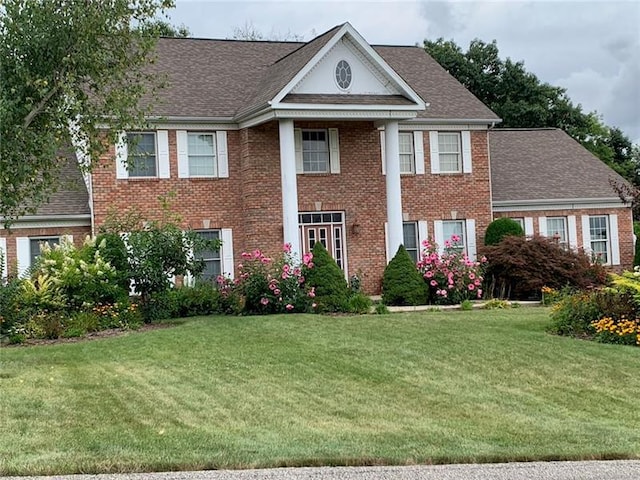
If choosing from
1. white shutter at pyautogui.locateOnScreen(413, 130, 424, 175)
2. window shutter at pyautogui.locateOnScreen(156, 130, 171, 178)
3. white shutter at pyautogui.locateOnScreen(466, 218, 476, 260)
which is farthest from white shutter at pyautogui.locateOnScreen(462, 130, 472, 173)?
window shutter at pyautogui.locateOnScreen(156, 130, 171, 178)

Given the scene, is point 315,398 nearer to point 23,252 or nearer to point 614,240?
point 23,252

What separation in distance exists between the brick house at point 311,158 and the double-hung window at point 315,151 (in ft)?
0.10

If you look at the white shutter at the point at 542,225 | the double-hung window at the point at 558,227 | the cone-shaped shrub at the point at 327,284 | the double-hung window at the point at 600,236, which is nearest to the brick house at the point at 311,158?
the cone-shaped shrub at the point at 327,284

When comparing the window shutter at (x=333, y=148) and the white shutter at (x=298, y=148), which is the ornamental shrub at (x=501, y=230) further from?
the white shutter at (x=298, y=148)

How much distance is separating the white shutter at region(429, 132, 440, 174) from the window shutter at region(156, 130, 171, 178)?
8.06 meters

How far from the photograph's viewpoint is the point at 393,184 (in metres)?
23.9

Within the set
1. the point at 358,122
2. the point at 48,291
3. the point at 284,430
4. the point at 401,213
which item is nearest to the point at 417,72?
the point at 358,122

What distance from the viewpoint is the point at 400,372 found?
39.5ft

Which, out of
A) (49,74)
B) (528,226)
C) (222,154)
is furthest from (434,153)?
(49,74)

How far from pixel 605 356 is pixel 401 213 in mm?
11743

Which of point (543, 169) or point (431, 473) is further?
point (543, 169)

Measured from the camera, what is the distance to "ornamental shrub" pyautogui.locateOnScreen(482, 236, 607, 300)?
2408 centimetres

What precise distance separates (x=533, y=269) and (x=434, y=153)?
483 centimetres

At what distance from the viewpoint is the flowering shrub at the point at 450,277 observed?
888 inches
